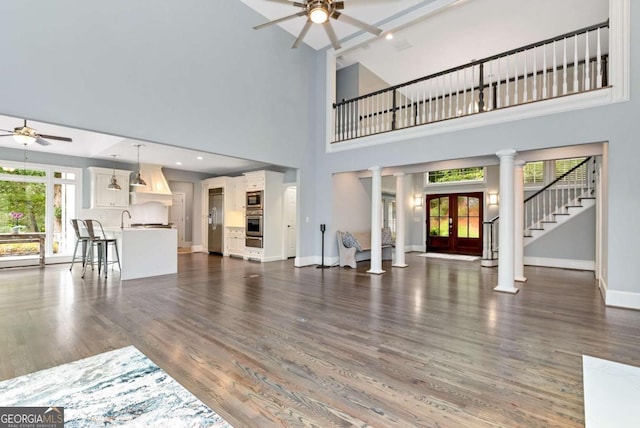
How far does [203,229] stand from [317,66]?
6199mm

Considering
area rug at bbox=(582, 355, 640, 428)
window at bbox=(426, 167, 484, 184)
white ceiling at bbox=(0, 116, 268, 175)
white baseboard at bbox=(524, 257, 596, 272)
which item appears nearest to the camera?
area rug at bbox=(582, 355, 640, 428)

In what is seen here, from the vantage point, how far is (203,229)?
1016 cm

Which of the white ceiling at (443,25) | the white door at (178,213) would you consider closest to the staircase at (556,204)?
the white ceiling at (443,25)

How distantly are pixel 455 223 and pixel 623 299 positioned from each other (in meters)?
6.52

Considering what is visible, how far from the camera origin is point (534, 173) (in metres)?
8.73

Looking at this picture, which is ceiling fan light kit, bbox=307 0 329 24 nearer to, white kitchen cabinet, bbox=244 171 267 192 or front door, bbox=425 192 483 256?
white kitchen cabinet, bbox=244 171 267 192

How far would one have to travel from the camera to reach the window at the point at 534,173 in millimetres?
8641

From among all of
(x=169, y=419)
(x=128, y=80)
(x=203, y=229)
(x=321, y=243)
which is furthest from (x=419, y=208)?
(x=169, y=419)

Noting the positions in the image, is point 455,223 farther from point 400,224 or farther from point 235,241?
point 235,241

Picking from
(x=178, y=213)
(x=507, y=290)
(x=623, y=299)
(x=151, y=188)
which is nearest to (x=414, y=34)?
(x=507, y=290)

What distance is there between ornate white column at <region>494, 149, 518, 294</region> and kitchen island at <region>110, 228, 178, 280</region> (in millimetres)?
6077

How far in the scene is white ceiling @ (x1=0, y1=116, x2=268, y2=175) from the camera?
5770 mm

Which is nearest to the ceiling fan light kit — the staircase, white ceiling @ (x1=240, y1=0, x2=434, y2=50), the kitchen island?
white ceiling @ (x1=240, y1=0, x2=434, y2=50)

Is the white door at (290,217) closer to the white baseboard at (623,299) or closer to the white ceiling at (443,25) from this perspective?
the white ceiling at (443,25)
